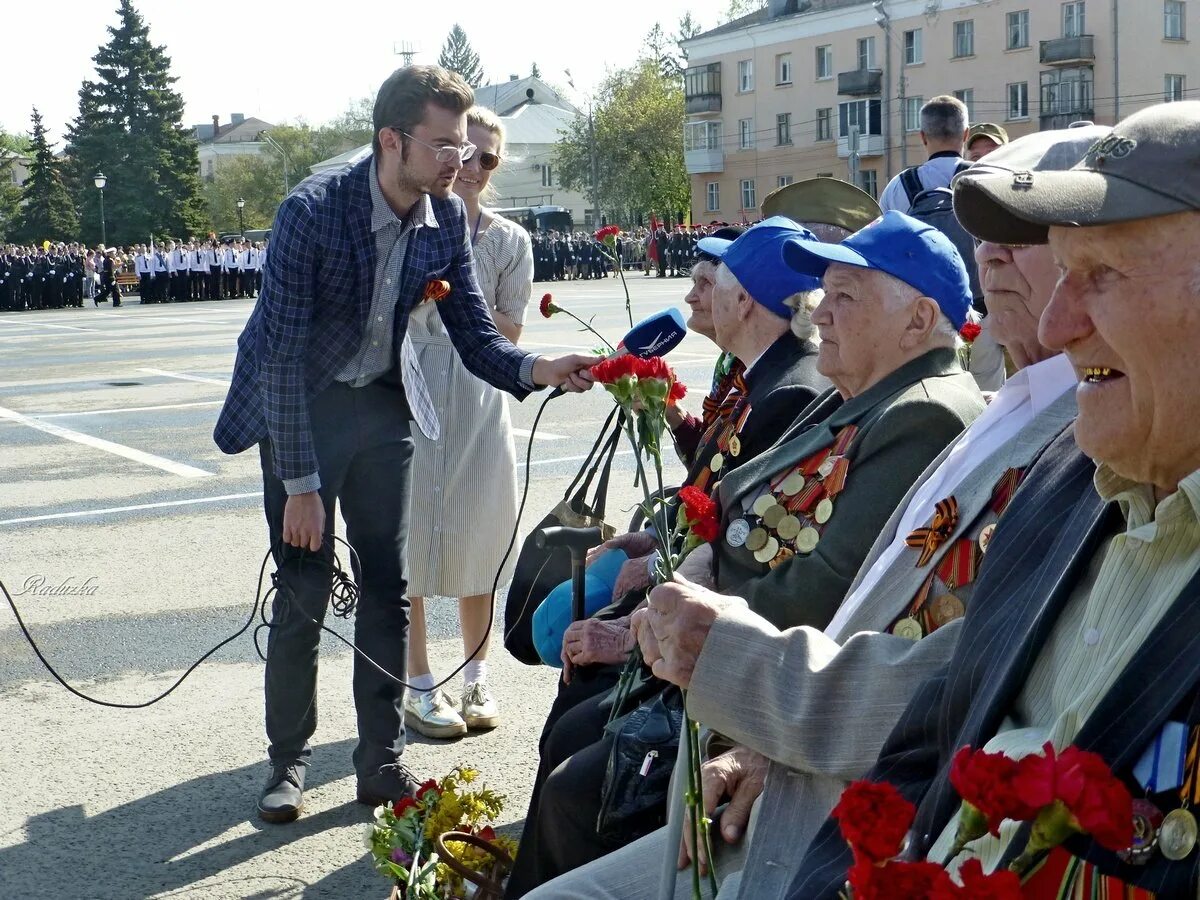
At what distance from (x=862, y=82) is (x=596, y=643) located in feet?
223

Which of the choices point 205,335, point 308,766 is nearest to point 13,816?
point 308,766

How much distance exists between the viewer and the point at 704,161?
78.6 meters

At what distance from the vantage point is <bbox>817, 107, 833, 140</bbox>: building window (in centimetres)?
7194

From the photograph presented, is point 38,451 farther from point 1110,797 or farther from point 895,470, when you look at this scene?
point 1110,797

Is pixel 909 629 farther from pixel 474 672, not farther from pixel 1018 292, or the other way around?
pixel 474 672

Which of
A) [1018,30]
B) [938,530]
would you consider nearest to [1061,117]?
[1018,30]

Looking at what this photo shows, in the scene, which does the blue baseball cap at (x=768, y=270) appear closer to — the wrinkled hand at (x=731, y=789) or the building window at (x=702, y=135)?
the wrinkled hand at (x=731, y=789)

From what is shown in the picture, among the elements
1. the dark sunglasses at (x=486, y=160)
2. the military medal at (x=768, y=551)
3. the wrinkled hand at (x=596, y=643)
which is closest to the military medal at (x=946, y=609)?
the military medal at (x=768, y=551)

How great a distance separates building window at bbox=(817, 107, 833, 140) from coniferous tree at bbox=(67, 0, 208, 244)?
113 feet

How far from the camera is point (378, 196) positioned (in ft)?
13.7

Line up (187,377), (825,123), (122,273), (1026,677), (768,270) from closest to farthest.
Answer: (1026,677), (768,270), (187,377), (122,273), (825,123)

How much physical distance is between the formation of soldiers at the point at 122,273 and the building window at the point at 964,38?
34.1 meters

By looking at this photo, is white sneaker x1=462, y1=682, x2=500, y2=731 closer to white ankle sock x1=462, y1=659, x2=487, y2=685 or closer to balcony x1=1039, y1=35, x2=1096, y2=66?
white ankle sock x1=462, y1=659, x2=487, y2=685

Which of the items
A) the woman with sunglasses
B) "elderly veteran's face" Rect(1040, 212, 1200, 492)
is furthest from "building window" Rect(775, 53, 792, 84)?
"elderly veteran's face" Rect(1040, 212, 1200, 492)
